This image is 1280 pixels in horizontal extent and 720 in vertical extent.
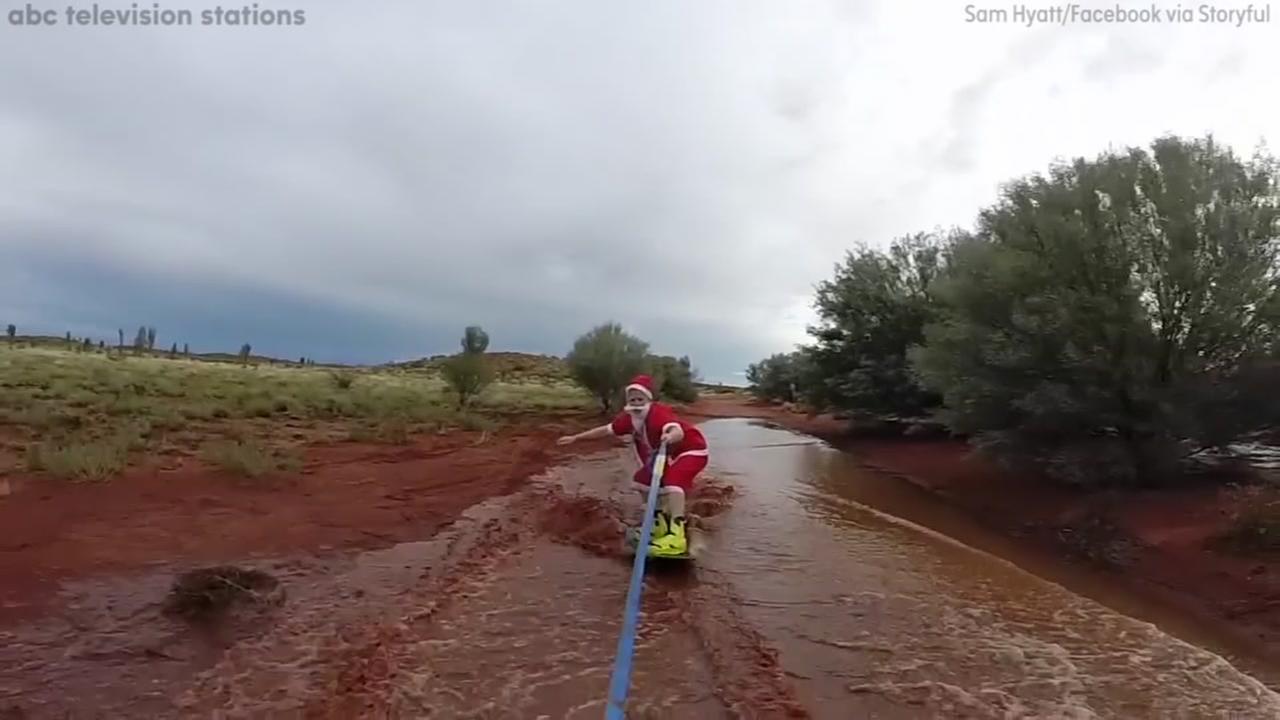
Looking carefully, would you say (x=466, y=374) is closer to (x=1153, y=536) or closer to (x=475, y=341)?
(x=475, y=341)

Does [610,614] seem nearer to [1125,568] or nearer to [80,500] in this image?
[1125,568]

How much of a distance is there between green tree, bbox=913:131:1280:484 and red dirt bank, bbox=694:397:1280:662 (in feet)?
2.18

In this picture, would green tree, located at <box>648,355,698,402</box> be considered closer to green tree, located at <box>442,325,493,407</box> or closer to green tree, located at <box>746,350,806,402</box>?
green tree, located at <box>746,350,806,402</box>

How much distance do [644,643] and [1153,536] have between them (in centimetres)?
753

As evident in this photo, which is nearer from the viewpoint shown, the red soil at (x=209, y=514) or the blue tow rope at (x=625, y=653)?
the blue tow rope at (x=625, y=653)

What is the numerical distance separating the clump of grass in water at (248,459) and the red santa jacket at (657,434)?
6.53 meters

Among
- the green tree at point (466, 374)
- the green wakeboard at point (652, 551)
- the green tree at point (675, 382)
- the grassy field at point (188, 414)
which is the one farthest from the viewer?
the green tree at point (675, 382)

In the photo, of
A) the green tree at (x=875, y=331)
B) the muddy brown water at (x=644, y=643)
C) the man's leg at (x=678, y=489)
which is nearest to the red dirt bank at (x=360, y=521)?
the muddy brown water at (x=644, y=643)

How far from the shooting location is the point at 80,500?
395 inches

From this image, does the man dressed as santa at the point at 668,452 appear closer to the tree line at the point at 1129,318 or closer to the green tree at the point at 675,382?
the tree line at the point at 1129,318

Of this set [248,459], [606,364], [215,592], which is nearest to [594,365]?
[606,364]

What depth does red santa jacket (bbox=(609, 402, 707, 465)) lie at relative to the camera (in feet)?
29.6

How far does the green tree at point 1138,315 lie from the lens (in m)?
11.4

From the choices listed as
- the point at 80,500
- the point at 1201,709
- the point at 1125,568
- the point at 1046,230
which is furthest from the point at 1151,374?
the point at 80,500
